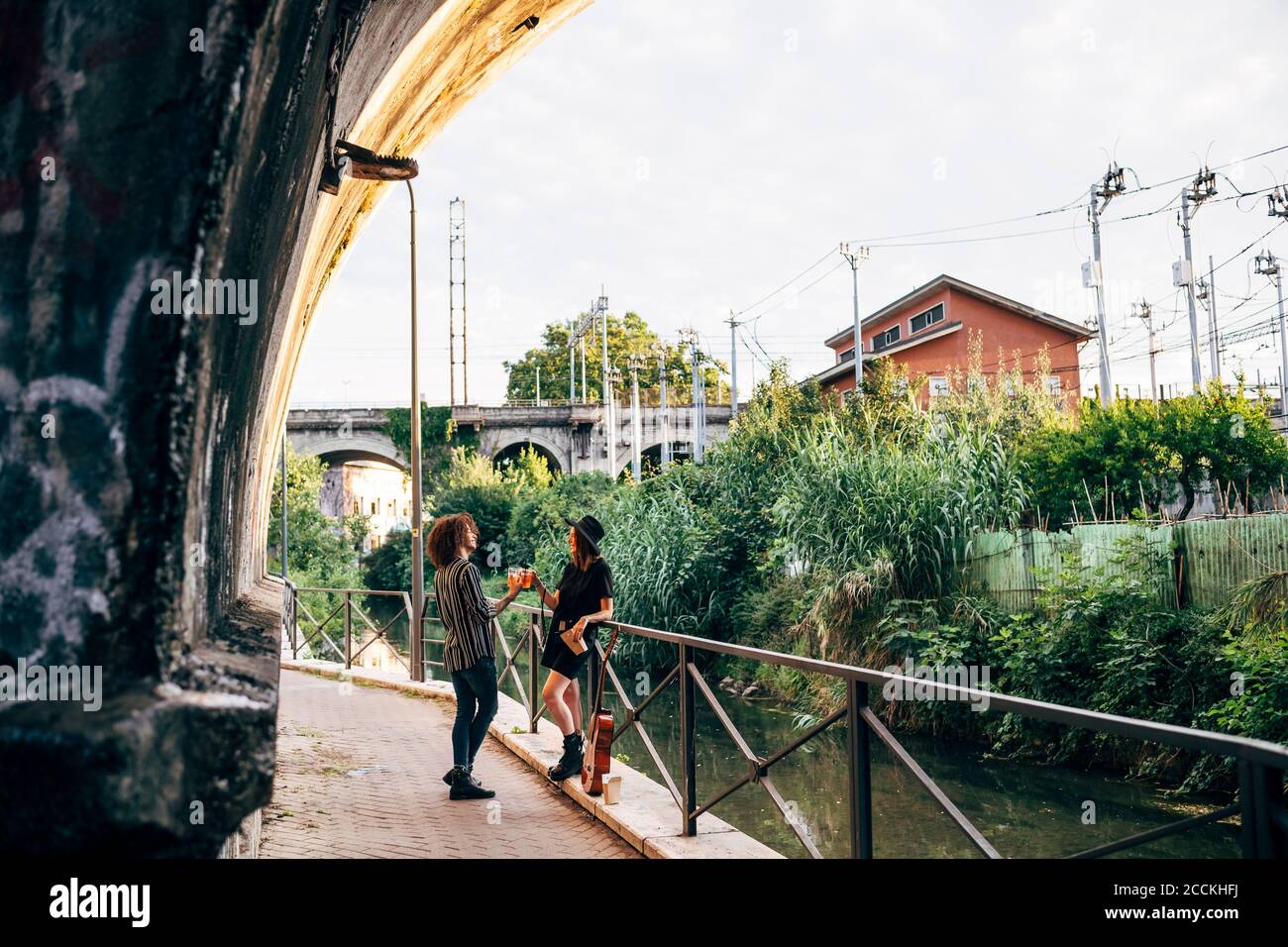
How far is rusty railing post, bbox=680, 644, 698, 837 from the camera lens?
16.5ft

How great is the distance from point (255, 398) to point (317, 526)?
35.7 m

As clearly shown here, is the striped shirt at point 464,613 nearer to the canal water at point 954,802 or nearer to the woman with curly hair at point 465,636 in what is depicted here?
the woman with curly hair at point 465,636

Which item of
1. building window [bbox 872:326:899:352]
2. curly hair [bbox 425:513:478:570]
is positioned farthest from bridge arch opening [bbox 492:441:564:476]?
curly hair [bbox 425:513:478:570]

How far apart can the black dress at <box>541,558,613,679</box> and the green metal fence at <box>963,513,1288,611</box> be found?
6.89 meters

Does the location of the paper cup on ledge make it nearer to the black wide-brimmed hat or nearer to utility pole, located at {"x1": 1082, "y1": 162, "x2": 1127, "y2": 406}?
the black wide-brimmed hat

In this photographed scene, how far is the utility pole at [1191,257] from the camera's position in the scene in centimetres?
2531

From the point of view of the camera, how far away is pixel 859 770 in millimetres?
3674

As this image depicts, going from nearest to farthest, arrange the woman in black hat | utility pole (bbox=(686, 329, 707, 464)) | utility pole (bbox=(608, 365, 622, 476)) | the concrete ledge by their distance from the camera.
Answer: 1. the concrete ledge
2. the woman in black hat
3. utility pole (bbox=(686, 329, 707, 464))
4. utility pole (bbox=(608, 365, 622, 476))

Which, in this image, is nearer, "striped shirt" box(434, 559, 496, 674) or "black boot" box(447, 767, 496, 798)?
"striped shirt" box(434, 559, 496, 674)

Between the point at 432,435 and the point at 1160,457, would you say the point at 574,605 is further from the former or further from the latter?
the point at 432,435

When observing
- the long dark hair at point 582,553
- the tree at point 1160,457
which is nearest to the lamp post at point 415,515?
the long dark hair at point 582,553

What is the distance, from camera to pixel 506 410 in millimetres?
45531

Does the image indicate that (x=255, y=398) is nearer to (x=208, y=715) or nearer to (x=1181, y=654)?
(x=208, y=715)
